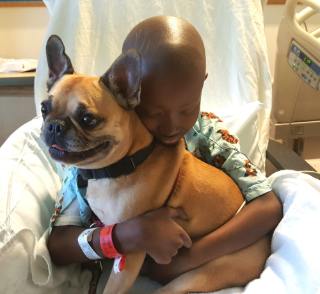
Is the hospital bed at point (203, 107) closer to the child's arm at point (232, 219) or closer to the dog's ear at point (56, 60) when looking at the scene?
the child's arm at point (232, 219)

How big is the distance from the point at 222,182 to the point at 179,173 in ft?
0.44

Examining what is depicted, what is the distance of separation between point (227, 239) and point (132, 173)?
1.02ft

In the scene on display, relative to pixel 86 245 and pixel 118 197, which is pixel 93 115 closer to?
pixel 118 197

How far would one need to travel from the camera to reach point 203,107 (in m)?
1.33

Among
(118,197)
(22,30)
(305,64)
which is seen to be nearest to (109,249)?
(118,197)

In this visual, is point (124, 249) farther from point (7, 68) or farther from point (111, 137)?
point (7, 68)

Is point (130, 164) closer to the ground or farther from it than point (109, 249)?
farther from it

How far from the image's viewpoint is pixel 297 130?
62.2 inches

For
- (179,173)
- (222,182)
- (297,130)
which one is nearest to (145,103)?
(179,173)

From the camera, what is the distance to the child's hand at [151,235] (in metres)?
0.62

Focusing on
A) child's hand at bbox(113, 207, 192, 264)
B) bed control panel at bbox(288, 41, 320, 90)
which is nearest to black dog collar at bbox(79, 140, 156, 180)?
child's hand at bbox(113, 207, 192, 264)

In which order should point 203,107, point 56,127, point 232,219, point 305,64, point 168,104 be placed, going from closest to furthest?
point 56,127 → point 168,104 → point 232,219 → point 305,64 → point 203,107

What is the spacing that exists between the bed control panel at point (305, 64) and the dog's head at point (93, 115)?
2.83 ft

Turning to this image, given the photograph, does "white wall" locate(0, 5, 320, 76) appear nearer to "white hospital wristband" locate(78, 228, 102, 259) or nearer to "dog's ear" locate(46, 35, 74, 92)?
"dog's ear" locate(46, 35, 74, 92)
